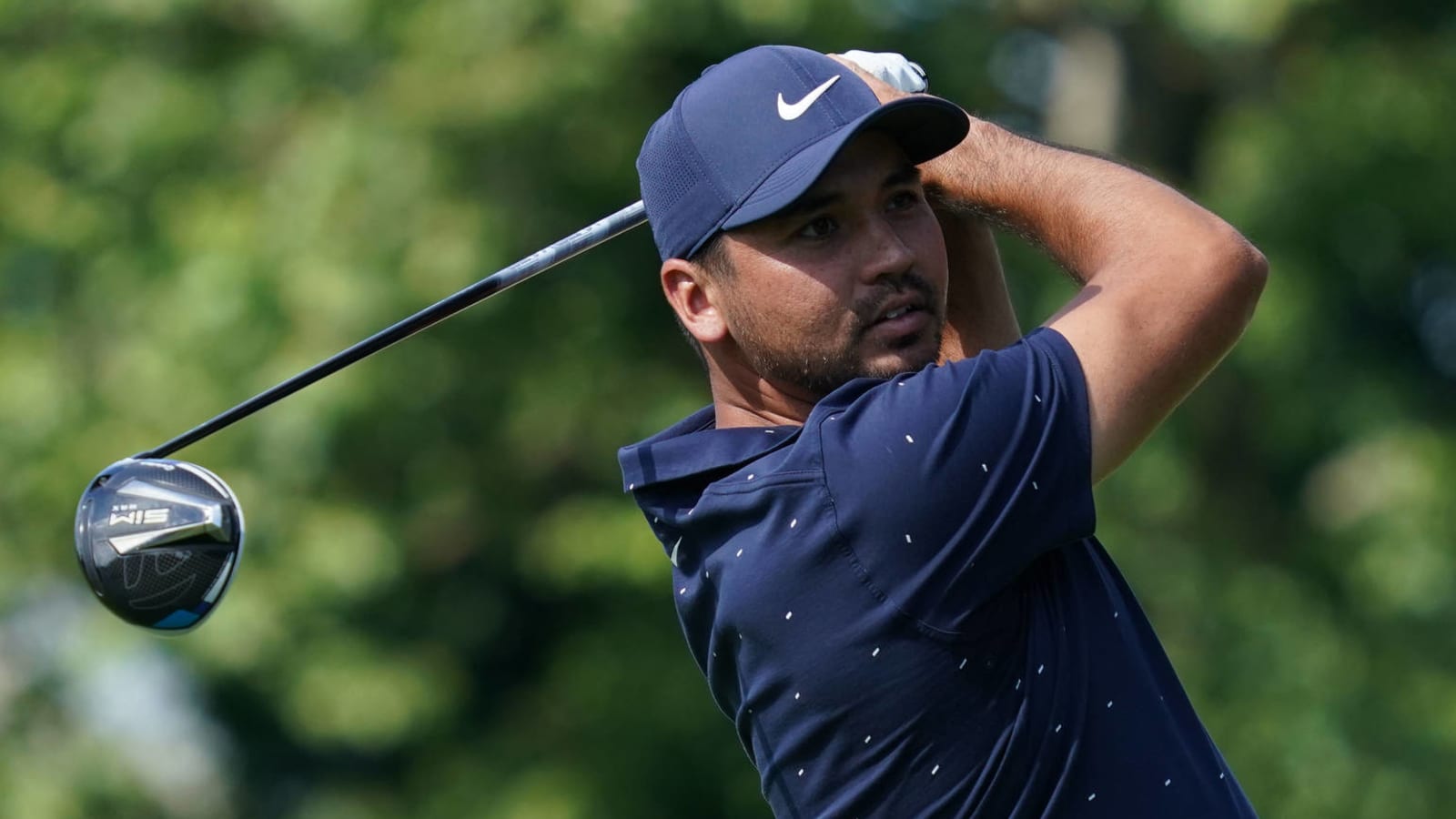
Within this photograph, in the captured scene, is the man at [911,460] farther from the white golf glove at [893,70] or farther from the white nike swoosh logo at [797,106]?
the white golf glove at [893,70]

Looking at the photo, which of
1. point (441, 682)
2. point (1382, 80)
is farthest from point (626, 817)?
point (1382, 80)

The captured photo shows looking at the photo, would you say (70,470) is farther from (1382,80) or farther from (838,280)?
(838,280)

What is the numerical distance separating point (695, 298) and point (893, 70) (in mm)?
509

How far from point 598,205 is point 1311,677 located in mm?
3822

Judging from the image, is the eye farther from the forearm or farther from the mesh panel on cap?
the forearm

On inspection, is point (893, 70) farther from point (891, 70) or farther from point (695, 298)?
point (695, 298)

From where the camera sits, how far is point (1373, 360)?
992cm

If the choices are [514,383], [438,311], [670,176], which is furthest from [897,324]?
[514,383]

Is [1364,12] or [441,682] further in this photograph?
[1364,12]

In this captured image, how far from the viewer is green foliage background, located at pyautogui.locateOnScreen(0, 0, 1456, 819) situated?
8695mm

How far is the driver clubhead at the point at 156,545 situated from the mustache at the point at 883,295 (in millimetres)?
915

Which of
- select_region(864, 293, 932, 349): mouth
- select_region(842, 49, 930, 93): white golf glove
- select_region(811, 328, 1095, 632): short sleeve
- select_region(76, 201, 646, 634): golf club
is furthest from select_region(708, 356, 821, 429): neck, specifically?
select_region(76, 201, 646, 634): golf club

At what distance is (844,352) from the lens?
259 cm

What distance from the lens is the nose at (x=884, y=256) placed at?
2.56 meters
